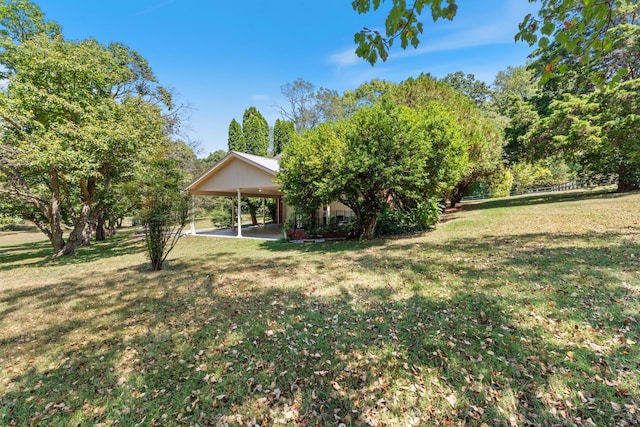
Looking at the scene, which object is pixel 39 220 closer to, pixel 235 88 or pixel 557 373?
pixel 235 88

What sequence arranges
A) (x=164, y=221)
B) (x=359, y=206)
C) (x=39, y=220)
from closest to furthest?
1. (x=164, y=221)
2. (x=359, y=206)
3. (x=39, y=220)

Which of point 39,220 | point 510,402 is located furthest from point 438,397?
point 39,220

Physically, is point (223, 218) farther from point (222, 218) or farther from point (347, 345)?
point (347, 345)

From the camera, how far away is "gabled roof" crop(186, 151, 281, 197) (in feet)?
43.9

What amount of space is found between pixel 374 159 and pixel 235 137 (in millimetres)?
19947

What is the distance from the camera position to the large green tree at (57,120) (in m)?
8.98

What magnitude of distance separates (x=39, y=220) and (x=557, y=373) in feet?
61.2

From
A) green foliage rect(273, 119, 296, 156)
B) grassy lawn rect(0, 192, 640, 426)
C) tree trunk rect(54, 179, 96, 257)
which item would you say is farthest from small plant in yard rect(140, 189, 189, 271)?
green foliage rect(273, 119, 296, 156)

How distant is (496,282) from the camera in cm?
504

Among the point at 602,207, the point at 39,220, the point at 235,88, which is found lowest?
the point at 602,207

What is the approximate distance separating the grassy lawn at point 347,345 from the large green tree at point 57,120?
4.58 m

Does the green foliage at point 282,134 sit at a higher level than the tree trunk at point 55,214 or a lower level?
higher

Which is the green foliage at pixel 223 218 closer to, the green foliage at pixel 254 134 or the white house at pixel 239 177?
the white house at pixel 239 177

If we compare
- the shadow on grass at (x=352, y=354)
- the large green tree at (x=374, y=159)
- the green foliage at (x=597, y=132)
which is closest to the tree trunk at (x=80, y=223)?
the shadow on grass at (x=352, y=354)
